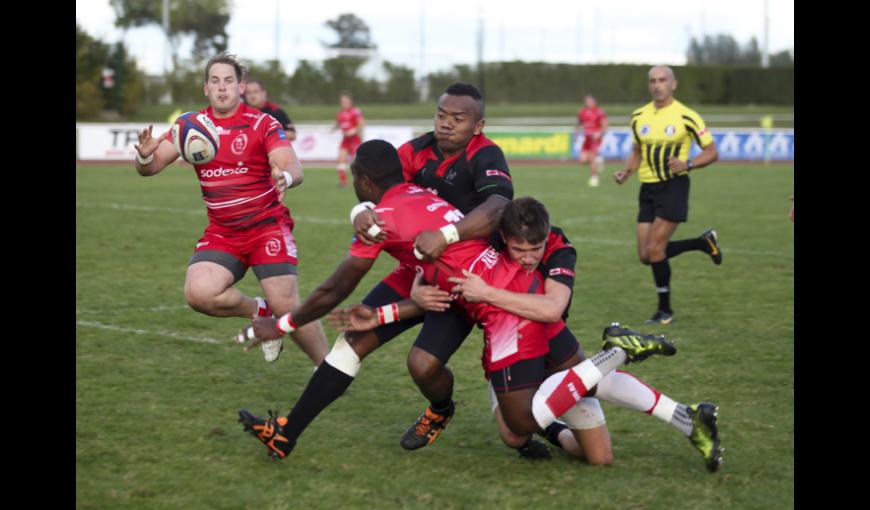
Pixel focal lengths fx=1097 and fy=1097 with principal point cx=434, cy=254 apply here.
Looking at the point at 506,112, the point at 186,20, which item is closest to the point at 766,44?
the point at 506,112

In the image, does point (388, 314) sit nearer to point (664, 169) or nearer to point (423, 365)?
point (423, 365)

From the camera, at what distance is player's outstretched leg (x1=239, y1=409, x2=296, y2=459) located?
5672mm

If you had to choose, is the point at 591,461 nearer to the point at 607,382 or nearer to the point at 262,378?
the point at 607,382

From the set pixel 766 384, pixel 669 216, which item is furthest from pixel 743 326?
pixel 766 384

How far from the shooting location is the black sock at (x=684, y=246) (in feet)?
35.1

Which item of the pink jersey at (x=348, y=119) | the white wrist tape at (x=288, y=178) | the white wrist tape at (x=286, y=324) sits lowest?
the white wrist tape at (x=286, y=324)

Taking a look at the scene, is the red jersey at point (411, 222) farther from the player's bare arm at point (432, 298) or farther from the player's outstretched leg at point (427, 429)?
the player's outstretched leg at point (427, 429)

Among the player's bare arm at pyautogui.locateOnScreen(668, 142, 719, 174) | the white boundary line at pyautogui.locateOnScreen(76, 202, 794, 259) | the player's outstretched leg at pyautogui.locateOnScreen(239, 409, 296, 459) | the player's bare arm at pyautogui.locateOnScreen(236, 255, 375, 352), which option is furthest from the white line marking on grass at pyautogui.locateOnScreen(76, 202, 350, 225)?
the player's bare arm at pyautogui.locateOnScreen(236, 255, 375, 352)

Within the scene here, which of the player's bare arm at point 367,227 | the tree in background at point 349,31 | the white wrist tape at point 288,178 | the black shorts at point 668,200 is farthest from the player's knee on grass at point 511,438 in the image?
the tree in background at point 349,31

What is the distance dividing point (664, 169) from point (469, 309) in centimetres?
534

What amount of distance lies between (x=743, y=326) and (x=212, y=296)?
5.00 meters

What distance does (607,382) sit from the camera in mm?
5578

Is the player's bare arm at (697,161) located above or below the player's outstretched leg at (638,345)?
above

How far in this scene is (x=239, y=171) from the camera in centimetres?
710
